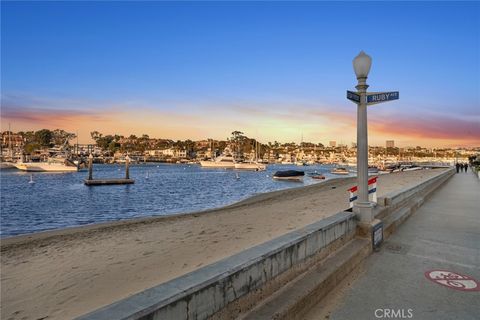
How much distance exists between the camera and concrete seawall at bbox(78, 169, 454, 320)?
2234mm

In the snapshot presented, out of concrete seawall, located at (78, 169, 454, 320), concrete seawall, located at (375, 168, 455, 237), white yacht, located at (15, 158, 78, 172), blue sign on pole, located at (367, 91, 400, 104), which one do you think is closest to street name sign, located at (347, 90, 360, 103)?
blue sign on pole, located at (367, 91, 400, 104)

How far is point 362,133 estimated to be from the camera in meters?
6.56

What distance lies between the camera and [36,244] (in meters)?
12.6

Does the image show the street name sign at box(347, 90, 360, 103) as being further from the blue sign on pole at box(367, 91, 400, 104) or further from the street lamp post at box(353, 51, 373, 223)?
the blue sign on pole at box(367, 91, 400, 104)

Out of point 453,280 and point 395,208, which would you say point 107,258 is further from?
point 395,208

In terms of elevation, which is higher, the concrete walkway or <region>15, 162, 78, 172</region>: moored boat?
the concrete walkway

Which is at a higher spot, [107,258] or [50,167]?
[107,258]

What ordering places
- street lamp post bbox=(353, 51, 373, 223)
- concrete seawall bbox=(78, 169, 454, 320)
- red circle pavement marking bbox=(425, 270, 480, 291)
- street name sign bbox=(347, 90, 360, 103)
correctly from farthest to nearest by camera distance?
street lamp post bbox=(353, 51, 373, 223) → street name sign bbox=(347, 90, 360, 103) → red circle pavement marking bbox=(425, 270, 480, 291) → concrete seawall bbox=(78, 169, 454, 320)

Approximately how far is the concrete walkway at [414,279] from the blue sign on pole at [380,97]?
3.29m

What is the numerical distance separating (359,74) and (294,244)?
Answer: 4443 millimetres

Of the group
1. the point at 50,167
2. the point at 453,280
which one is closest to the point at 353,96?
the point at 453,280

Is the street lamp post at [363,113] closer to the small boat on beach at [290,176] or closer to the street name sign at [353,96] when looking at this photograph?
the street name sign at [353,96]

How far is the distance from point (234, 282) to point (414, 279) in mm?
3634

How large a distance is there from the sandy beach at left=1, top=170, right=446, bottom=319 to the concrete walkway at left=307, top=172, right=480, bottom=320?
4304 millimetres
